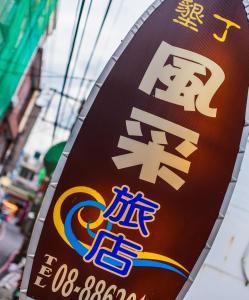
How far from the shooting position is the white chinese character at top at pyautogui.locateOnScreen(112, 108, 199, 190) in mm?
4570

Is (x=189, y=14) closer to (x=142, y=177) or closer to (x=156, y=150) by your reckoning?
(x=156, y=150)

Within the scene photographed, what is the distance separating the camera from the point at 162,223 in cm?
457

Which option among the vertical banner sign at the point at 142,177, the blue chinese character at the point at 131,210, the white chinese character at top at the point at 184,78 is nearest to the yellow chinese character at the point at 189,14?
the vertical banner sign at the point at 142,177

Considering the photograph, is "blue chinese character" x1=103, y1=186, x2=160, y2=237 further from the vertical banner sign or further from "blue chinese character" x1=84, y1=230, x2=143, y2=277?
"blue chinese character" x1=84, y1=230, x2=143, y2=277

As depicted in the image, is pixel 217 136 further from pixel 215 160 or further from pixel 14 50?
pixel 14 50

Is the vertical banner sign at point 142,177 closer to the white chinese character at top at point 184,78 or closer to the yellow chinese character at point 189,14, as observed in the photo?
the white chinese character at top at point 184,78

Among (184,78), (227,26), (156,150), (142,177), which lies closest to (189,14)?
(227,26)

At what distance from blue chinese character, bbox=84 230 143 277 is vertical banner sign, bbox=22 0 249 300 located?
1cm

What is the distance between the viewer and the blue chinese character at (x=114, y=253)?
4.44 m

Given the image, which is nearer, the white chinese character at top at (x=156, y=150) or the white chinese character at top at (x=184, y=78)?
the white chinese character at top at (x=156, y=150)

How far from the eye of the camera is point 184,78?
4.91 m

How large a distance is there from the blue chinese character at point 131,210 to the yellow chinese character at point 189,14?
7.60 ft

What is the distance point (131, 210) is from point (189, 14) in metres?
2.70

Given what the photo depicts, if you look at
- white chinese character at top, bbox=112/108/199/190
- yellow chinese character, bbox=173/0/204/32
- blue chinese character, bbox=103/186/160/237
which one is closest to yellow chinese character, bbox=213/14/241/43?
yellow chinese character, bbox=173/0/204/32
